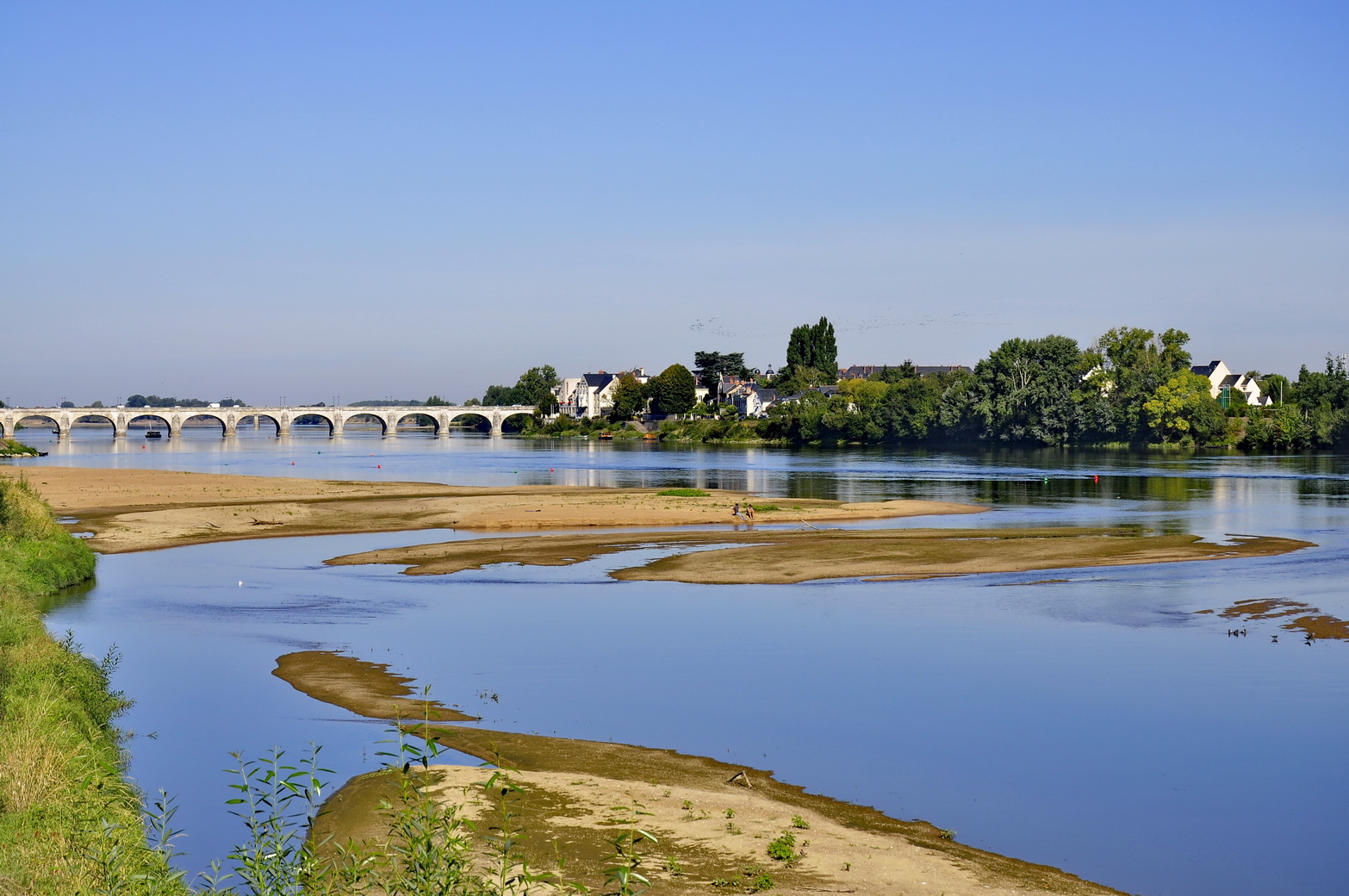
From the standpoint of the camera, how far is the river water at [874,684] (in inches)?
707

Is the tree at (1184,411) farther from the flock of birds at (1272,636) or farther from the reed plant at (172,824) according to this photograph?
the reed plant at (172,824)

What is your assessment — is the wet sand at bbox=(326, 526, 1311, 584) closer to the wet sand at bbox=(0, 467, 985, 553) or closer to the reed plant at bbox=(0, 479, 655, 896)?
the wet sand at bbox=(0, 467, 985, 553)

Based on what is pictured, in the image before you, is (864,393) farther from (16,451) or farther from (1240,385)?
(16,451)

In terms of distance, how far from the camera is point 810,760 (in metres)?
20.7

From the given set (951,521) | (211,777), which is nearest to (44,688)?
(211,777)

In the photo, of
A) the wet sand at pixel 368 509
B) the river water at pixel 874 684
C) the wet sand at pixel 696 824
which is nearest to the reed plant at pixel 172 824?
the wet sand at pixel 696 824

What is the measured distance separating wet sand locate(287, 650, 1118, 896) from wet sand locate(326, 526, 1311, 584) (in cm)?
2156

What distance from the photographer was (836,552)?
47.5 m

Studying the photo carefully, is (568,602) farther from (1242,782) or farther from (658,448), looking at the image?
(658,448)

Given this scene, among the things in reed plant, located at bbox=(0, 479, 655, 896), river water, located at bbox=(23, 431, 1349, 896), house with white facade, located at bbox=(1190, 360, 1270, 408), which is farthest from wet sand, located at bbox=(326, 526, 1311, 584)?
house with white facade, located at bbox=(1190, 360, 1270, 408)

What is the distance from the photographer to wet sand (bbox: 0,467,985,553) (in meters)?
59.0

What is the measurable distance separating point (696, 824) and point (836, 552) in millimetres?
31303

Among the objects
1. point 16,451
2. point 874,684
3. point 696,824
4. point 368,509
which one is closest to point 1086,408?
point 368,509

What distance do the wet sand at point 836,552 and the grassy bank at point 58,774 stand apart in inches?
787
